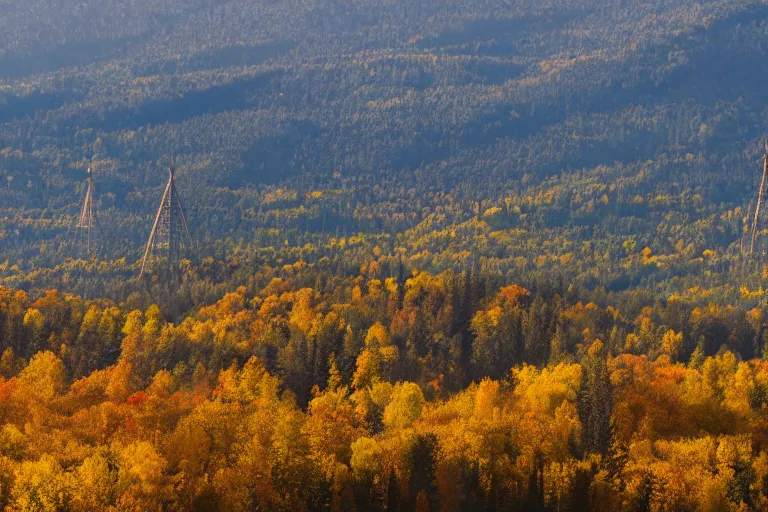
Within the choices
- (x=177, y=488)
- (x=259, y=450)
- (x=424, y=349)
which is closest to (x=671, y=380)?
(x=424, y=349)

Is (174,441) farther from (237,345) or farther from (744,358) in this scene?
(744,358)

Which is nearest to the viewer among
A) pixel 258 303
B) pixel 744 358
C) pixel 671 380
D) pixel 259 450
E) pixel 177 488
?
pixel 177 488

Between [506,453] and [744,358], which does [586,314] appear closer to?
[744,358]

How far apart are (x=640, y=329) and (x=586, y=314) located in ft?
34.3

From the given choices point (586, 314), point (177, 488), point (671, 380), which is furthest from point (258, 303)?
point (177, 488)

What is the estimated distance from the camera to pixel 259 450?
101688 millimetres

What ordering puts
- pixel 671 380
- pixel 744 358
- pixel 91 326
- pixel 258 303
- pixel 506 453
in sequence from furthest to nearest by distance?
pixel 258 303, pixel 744 358, pixel 91 326, pixel 671 380, pixel 506 453

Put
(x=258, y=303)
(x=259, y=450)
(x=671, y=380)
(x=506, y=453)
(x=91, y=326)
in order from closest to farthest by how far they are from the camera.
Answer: (x=259, y=450) → (x=506, y=453) → (x=671, y=380) → (x=91, y=326) → (x=258, y=303)

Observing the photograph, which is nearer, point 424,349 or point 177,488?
point 177,488

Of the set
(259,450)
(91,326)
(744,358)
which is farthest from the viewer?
(744,358)

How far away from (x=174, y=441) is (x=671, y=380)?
59388mm

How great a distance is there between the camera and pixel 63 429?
348 ft

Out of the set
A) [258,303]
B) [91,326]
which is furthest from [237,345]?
[258,303]

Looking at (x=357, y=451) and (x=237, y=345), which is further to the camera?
(x=237, y=345)
